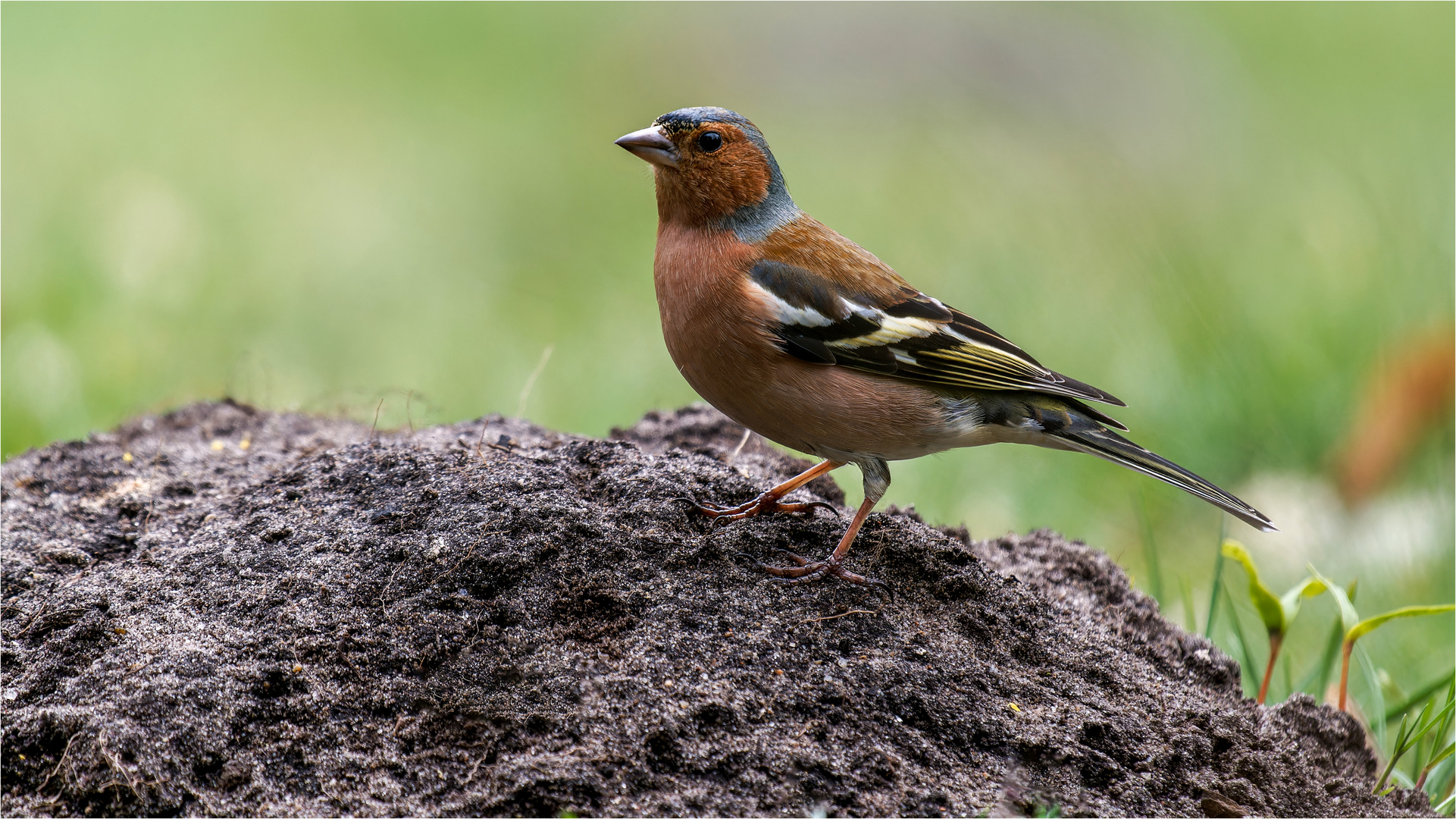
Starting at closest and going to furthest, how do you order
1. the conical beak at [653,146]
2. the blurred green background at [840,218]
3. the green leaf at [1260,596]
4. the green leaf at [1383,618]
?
1. the green leaf at [1383,618]
2. the green leaf at [1260,596]
3. the conical beak at [653,146]
4. the blurred green background at [840,218]

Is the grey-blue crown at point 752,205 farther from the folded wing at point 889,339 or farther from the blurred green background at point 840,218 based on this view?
the blurred green background at point 840,218

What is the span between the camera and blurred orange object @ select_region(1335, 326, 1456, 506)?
669cm

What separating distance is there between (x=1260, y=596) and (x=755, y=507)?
1.70 meters

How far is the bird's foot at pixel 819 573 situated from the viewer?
11.0 feet

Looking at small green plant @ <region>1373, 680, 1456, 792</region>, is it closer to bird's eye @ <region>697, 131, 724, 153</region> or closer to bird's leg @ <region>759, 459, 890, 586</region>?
bird's leg @ <region>759, 459, 890, 586</region>

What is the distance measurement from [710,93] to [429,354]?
24.1 ft

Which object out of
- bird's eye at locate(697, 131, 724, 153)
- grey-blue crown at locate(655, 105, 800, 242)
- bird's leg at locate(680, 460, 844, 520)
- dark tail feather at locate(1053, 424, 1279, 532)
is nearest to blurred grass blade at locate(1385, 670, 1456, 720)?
dark tail feather at locate(1053, 424, 1279, 532)

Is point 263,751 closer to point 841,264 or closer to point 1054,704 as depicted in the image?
point 1054,704

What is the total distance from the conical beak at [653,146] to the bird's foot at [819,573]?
4.79 ft

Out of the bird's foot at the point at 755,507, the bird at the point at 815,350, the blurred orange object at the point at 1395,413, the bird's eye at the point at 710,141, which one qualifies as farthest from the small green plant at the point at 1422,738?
the blurred orange object at the point at 1395,413

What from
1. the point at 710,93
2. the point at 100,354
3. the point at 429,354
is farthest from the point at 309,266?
the point at 710,93

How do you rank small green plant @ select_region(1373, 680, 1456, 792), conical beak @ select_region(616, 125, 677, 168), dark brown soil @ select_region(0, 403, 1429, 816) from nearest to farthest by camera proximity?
dark brown soil @ select_region(0, 403, 1429, 816), small green plant @ select_region(1373, 680, 1456, 792), conical beak @ select_region(616, 125, 677, 168)

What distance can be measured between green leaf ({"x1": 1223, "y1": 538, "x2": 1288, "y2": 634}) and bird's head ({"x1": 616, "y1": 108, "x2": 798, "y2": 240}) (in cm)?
189

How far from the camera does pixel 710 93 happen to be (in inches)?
561
